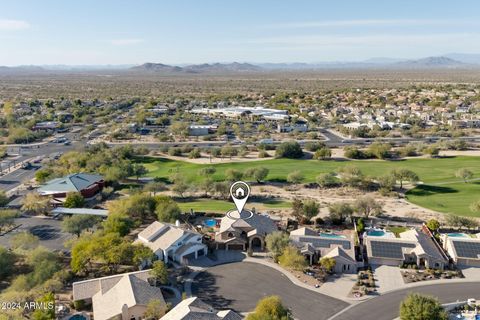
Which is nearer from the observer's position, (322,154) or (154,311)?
(154,311)

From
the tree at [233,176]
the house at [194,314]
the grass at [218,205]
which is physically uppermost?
the tree at [233,176]

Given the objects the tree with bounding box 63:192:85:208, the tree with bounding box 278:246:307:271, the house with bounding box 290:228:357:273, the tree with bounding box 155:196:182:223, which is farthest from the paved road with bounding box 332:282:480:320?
the tree with bounding box 63:192:85:208

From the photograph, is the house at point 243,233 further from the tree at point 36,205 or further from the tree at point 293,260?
the tree at point 36,205

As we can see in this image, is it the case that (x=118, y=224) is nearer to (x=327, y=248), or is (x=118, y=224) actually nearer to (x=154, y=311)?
(x=154, y=311)

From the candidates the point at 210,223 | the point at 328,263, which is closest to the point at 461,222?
the point at 328,263

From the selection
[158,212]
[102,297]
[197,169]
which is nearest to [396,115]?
[197,169]

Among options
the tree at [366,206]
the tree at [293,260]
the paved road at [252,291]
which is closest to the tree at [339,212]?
the tree at [366,206]

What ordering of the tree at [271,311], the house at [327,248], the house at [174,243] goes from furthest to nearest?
the house at [174,243] → the house at [327,248] → the tree at [271,311]
